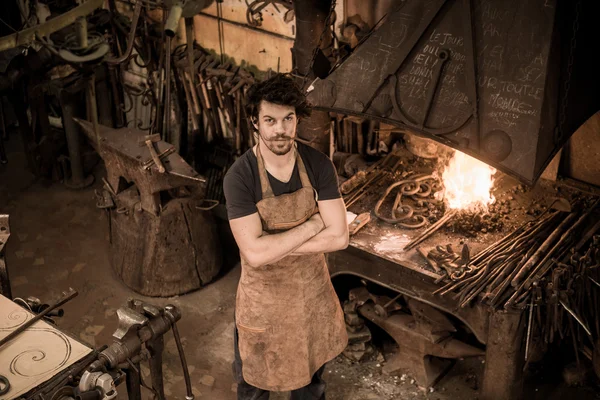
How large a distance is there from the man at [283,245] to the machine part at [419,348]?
0.95m

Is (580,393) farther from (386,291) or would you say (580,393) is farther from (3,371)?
(3,371)

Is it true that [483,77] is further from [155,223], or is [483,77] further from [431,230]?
[155,223]

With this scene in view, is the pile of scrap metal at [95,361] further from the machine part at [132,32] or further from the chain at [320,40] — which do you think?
the machine part at [132,32]

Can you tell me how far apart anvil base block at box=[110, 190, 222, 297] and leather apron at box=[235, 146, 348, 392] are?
1.93 metres

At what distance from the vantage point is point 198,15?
287 inches

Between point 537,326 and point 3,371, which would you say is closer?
point 3,371

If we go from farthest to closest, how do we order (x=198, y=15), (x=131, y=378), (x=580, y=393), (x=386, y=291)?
1. (x=198, y=15)
2. (x=386, y=291)
3. (x=580, y=393)
4. (x=131, y=378)

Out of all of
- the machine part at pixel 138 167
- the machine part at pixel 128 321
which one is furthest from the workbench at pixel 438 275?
the machine part at pixel 128 321

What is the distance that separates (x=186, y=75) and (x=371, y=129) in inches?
87.7

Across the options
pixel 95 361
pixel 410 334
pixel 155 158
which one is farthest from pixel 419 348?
pixel 95 361

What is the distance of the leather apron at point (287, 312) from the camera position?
13.3 feet

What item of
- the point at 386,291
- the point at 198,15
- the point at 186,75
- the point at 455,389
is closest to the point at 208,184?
the point at 186,75

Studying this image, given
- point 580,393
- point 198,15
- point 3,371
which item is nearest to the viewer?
point 3,371

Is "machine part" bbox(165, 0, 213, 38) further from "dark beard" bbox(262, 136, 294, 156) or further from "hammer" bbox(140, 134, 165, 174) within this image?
"dark beard" bbox(262, 136, 294, 156)
